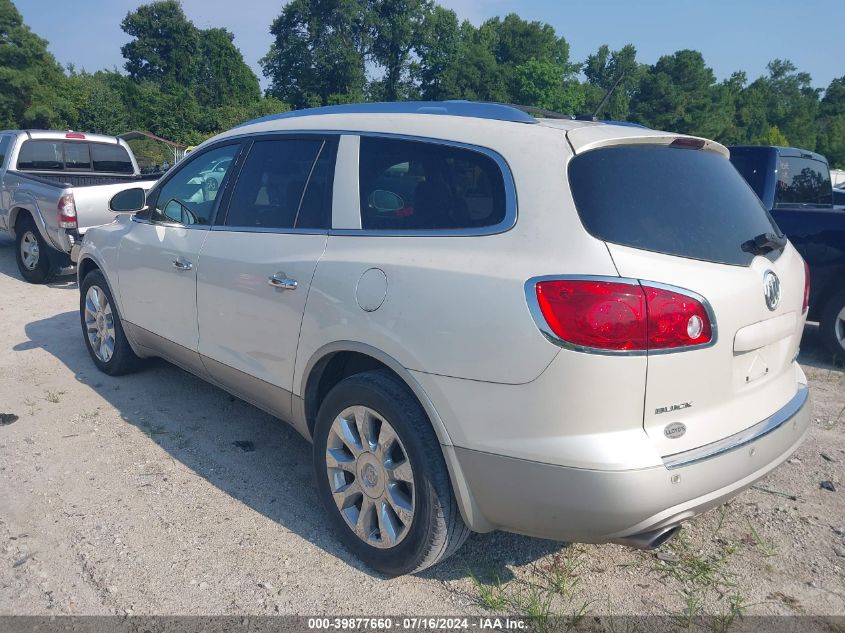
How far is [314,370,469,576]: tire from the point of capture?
254 centimetres

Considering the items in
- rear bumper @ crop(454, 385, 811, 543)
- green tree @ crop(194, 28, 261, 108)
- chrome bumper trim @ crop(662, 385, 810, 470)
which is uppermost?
green tree @ crop(194, 28, 261, 108)

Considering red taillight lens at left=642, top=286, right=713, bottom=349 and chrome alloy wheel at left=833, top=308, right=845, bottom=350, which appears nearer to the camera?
red taillight lens at left=642, top=286, right=713, bottom=349

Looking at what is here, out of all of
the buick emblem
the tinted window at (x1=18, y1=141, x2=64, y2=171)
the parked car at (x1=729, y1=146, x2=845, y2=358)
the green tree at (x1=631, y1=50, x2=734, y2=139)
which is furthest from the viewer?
the green tree at (x1=631, y1=50, x2=734, y2=139)

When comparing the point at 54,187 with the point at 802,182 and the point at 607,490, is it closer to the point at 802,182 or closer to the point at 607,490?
the point at 607,490

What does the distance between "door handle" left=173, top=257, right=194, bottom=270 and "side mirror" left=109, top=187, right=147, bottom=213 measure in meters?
0.86

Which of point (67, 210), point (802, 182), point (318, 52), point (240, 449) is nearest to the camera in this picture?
point (240, 449)

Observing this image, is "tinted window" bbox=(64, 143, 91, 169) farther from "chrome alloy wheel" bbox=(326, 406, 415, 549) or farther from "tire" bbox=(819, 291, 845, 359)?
"tire" bbox=(819, 291, 845, 359)

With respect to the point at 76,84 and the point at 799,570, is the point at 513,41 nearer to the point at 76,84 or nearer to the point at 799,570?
the point at 76,84

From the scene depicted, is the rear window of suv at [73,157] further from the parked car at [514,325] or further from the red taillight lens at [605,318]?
the red taillight lens at [605,318]

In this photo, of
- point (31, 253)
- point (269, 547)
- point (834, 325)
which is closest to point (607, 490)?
point (269, 547)

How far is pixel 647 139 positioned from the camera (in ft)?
8.56

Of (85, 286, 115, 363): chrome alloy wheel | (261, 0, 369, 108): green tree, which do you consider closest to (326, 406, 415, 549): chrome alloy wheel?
(85, 286, 115, 363): chrome alloy wheel

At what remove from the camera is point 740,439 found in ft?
7.97

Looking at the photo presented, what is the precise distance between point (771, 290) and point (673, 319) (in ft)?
2.23
